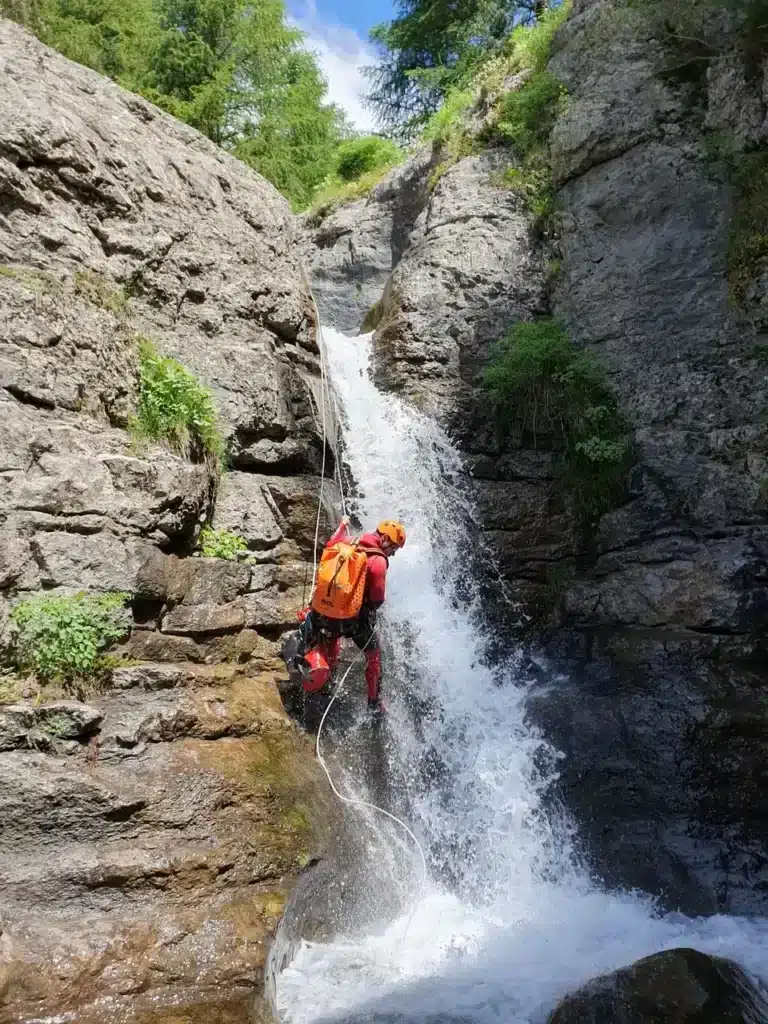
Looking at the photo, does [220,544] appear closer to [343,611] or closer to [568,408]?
[343,611]

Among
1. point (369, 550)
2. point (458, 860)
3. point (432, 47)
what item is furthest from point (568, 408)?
A: point (432, 47)

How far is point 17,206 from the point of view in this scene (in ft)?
22.7

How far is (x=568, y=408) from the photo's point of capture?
9453 mm

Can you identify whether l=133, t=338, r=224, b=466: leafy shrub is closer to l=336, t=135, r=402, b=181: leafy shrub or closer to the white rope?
the white rope

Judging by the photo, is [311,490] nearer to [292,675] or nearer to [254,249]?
[292,675]

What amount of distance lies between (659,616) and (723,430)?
2.31 metres

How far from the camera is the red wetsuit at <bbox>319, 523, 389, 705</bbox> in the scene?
6.44m

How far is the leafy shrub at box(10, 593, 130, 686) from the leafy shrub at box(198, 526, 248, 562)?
137 cm

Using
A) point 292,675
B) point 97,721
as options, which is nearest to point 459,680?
point 292,675

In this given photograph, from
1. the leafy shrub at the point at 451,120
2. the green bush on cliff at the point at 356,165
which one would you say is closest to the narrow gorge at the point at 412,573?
the leafy shrub at the point at 451,120

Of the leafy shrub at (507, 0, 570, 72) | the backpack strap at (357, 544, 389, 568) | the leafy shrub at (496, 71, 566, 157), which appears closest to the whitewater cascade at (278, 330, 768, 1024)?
the backpack strap at (357, 544, 389, 568)

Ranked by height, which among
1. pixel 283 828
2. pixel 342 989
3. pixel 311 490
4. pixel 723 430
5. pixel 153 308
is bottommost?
pixel 342 989

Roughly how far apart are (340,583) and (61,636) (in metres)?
2.14

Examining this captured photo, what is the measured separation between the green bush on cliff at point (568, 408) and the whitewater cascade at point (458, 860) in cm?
129
